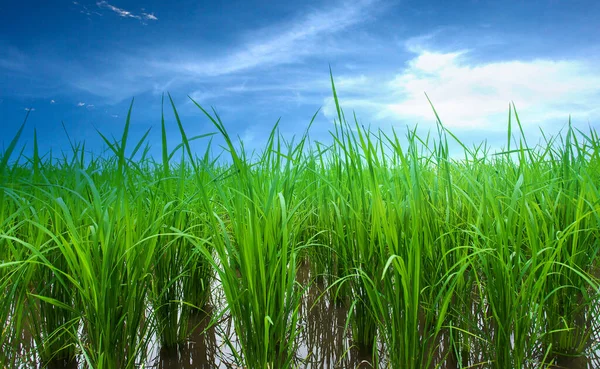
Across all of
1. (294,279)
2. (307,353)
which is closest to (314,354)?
(307,353)

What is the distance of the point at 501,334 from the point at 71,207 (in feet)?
5.57

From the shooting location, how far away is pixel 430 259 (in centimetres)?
157

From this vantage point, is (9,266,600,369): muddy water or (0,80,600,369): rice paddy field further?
(9,266,600,369): muddy water

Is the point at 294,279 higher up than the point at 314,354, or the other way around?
the point at 294,279

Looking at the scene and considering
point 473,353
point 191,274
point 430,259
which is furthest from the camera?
point 191,274

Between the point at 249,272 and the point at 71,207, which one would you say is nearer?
the point at 249,272

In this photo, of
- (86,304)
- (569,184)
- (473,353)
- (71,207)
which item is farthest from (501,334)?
(71,207)

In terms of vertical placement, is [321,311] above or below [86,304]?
below

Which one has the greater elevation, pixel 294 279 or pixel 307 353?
pixel 294 279

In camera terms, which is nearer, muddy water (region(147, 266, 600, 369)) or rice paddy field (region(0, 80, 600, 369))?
rice paddy field (region(0, 80, 600, 369))

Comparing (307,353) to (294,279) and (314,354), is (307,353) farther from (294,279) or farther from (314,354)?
(294,279)

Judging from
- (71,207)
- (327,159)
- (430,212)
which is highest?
(327,159)

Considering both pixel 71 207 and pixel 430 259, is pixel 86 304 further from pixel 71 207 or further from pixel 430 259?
pixel 430 259

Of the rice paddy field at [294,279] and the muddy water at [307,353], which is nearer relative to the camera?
the rice paddy field at [294,279]
